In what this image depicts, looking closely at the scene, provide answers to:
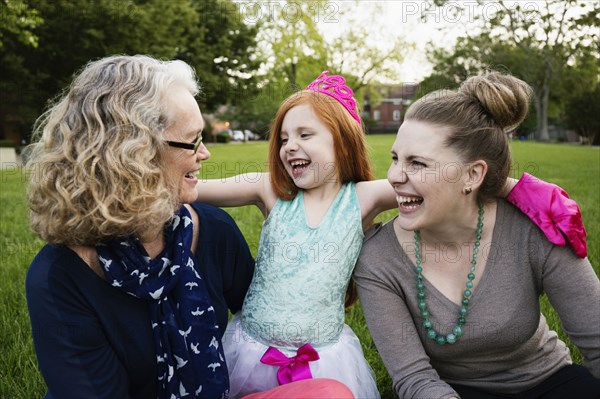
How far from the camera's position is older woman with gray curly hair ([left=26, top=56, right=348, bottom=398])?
5.85ft

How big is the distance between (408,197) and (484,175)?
300 millimetres

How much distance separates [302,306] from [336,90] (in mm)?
1164

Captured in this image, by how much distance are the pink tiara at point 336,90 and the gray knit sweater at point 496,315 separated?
2.81ft

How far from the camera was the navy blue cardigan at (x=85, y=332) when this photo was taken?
178cm

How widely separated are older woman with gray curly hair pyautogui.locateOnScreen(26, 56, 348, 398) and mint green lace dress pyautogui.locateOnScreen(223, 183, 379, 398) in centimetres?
37

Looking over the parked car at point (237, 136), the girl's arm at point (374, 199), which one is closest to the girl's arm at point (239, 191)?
the girl's arm at point (374, 199)

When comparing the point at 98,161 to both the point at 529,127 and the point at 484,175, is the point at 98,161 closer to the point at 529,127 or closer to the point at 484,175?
the point at 484,175

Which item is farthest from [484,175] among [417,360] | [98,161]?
[98,161]

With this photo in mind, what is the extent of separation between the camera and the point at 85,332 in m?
1.82

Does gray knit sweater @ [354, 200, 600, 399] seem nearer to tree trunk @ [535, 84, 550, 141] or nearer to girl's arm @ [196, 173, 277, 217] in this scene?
girl's arm @ [196, 173, 277, 217]

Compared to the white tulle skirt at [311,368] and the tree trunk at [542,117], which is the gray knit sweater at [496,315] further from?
the tree trunk at [542,117]

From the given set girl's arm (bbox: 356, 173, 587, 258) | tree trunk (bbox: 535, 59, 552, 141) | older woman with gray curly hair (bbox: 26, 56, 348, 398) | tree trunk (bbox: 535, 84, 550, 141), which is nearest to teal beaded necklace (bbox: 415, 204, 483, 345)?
girl's arm (bbox: 356, 173, 587, 258)

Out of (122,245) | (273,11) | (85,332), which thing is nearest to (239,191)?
(122,245)

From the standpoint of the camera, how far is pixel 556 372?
2.28m
